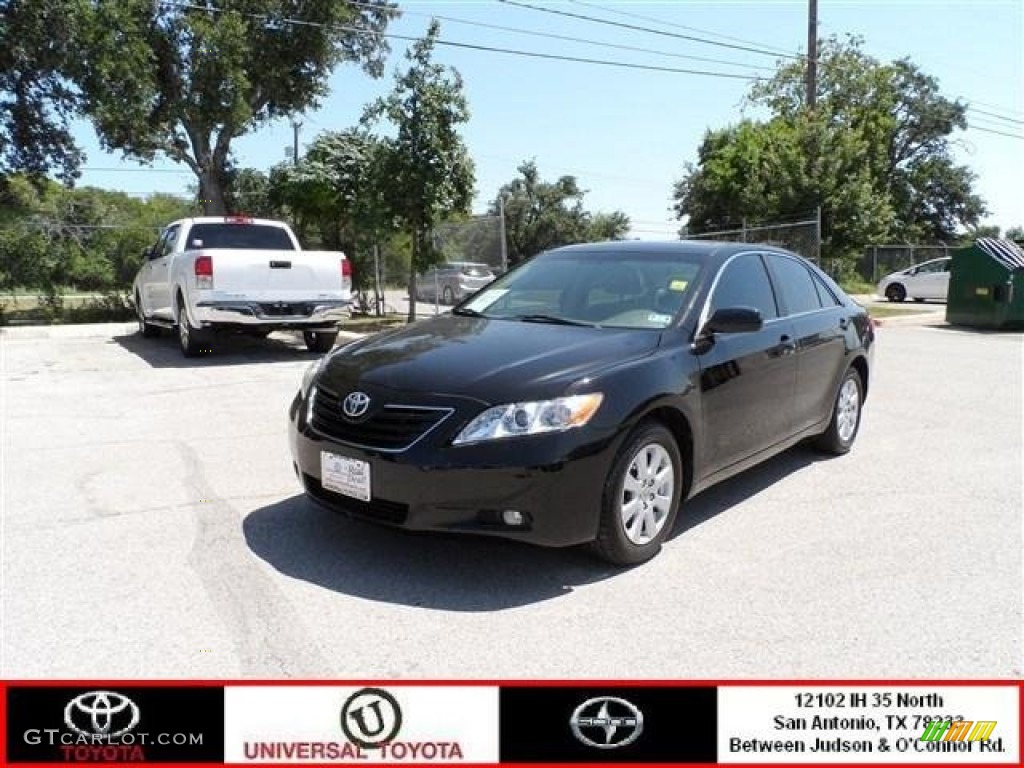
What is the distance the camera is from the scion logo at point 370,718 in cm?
269

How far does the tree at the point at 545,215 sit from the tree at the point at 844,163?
36.2 feet

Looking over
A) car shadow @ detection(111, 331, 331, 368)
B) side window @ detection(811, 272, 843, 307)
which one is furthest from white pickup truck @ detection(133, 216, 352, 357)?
side window @ detection(811, 272, 843, 307)

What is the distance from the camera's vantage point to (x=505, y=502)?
350 cm

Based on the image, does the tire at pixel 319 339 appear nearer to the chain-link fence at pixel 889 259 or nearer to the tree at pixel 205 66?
the tree at pixel 205 66

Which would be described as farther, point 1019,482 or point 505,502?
point 1019,482

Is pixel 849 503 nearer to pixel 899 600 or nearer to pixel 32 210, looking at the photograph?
pixel 899 600

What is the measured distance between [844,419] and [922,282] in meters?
22.5

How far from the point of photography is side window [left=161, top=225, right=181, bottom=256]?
1196 centimetres

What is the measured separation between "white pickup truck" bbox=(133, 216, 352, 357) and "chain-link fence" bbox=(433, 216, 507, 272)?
21.2 ft

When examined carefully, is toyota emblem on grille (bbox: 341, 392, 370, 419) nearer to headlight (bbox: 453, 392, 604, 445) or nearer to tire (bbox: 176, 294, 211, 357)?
headlight (bbox: 453, 392, 604, 445)

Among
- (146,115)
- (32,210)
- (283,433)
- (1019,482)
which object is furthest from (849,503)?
(32,210)

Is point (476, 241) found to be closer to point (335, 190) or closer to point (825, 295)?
point (335, 190)

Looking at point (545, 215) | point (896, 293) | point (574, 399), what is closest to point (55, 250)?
point (574, 399)

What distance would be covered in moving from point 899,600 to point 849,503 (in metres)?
1.46
